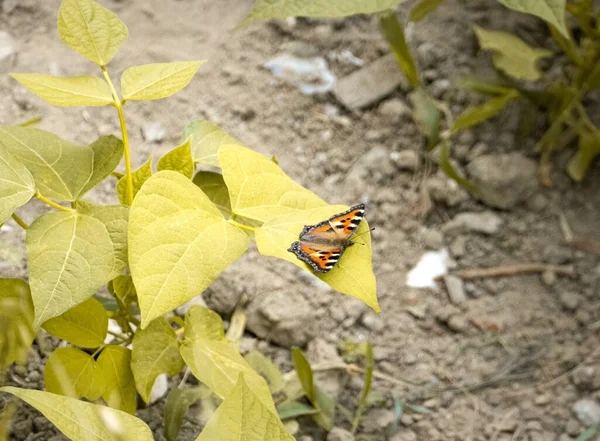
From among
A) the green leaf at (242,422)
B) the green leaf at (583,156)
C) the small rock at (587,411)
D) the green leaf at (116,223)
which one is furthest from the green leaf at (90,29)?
the green leaf at (583,156)

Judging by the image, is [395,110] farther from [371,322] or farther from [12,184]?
[12,184]

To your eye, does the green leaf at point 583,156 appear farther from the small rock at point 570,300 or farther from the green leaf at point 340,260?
the green leaf at point 340,260

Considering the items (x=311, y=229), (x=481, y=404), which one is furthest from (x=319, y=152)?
(x=311, y=229)

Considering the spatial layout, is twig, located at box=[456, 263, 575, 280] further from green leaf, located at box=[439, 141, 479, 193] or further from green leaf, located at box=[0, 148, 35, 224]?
green leaf, located at box=[0, 148, 35, 224]

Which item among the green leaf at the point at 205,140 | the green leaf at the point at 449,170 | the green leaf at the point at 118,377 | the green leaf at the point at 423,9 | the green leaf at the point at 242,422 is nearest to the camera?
the green leaf at the point at 242,422

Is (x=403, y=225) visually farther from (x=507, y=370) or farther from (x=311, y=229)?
(x=311, y=229)

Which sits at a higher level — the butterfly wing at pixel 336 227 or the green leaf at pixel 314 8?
the green leaf at pixel 314 8
